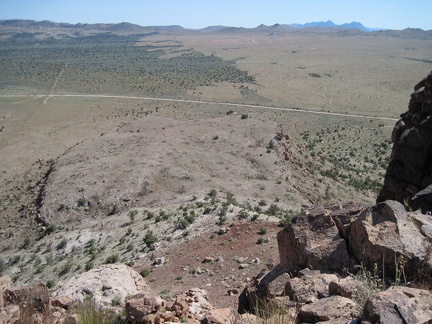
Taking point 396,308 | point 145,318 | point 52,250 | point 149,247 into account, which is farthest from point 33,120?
point 396,308

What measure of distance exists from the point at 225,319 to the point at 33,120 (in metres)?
59.8

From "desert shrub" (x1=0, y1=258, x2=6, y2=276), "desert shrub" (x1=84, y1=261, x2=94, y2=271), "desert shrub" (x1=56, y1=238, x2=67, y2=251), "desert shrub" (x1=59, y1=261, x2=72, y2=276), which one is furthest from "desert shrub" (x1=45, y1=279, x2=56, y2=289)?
"desert shrub" (x1=0, y1=258, x2=6, y2=276)

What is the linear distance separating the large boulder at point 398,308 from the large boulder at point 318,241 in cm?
305

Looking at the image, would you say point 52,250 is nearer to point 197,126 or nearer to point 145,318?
point 145,318

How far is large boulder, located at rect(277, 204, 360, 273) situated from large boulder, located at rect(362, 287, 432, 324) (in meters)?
3.05

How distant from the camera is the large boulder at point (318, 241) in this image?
9352mm

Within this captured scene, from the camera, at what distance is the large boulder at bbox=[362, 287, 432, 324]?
551 centimetres

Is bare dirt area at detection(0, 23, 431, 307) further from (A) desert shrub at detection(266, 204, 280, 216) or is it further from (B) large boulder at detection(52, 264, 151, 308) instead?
(B) large boulder at detection(52, 264, 151, 308)

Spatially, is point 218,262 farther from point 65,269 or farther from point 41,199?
point 41,199

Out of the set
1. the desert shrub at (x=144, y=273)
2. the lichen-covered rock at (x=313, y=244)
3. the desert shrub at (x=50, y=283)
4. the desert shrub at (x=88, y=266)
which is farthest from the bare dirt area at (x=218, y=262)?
the desert shrub at (x=50, y=283)

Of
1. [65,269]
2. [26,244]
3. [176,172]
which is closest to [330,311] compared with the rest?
[65,269]

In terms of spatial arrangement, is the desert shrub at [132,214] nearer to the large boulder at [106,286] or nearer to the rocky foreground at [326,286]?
the large boulder at [106,286]

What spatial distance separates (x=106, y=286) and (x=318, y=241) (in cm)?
729

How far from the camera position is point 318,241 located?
32.7 feet
